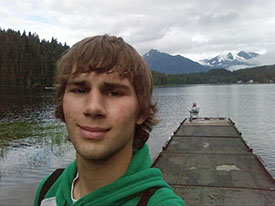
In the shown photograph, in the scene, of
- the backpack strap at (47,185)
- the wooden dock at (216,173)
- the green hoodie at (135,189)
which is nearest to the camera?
the green hoodie at (135,189)

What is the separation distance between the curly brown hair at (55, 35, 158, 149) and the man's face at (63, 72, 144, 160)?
50 millimetres

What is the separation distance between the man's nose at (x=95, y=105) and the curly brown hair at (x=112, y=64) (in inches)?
6.7

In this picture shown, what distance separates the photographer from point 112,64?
1.83 metres

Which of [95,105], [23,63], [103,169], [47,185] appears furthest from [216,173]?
[23,63]

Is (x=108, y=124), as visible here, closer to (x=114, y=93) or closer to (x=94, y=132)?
(x=94, y=132)

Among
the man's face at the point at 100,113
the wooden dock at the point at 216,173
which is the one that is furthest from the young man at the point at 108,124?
the wooden dock at the point at 216,173

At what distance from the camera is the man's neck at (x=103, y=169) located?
5.88 feet

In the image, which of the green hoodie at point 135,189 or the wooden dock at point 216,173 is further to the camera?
the wooden dock at point 216,173

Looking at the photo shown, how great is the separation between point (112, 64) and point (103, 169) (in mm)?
719

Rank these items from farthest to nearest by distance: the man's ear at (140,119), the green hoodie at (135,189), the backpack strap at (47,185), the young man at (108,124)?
the backpack strap at (47,185)
the man's ear at (140,119)
the young man at (108,124)
the green hoodie at (135,189)

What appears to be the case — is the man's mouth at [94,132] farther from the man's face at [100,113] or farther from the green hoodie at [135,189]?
the green hoodie at [135,189]

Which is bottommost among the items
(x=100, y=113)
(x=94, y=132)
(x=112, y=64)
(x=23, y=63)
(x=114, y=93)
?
(x=94, y=132)

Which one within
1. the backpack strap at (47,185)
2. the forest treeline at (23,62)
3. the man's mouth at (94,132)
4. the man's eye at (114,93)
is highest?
the forest treeline at (23,62)

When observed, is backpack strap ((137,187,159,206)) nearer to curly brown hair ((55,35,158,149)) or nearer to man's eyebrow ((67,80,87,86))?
curly brown hair ((55,35,158,149))
